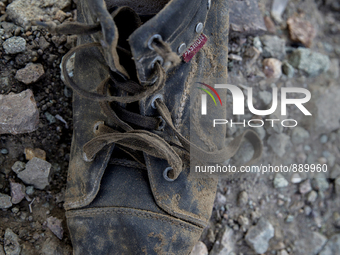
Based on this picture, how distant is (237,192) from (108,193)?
802 millimetres

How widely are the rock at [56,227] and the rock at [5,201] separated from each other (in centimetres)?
18

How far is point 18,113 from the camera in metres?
1.33

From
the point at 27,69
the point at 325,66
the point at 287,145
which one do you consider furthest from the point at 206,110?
the point at 325,66

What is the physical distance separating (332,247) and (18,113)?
73.7 inches

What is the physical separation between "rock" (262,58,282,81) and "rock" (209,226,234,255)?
3.14 feet

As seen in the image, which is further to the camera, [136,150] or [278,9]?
[278,9]

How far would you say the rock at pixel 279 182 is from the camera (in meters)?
1.77

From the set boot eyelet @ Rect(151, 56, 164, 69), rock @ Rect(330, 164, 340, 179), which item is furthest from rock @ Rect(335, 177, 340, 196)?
boot eyelet @ Rect(151, 56, 164, 69)

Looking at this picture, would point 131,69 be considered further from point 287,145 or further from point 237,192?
point 287,145

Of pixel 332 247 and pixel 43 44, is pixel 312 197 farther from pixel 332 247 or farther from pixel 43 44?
pixel 43 44

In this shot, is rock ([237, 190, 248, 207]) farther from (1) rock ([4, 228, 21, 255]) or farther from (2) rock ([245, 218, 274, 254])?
(1) rock ([4, 228, 21, 255])

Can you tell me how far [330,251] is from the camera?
1761 millimetres

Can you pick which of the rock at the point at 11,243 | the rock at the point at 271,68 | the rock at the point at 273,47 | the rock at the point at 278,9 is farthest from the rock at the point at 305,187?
the rock at the point at 11,243

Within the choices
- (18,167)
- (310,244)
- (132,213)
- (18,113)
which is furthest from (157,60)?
(310,244)
